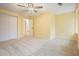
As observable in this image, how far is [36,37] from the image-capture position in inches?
87.9

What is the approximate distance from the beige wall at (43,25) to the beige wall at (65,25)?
0.43 feet

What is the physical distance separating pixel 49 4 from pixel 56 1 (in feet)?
0.47

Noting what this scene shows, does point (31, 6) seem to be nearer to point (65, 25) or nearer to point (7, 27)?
point (7, 27)

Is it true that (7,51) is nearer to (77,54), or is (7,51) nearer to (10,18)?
(10,18)

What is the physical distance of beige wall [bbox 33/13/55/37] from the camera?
2.23 metres

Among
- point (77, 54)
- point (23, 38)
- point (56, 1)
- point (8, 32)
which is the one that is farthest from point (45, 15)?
point (77, 54)

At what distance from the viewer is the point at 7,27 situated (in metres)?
2.12

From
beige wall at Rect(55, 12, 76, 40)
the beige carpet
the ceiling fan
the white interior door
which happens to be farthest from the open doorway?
beige wall at Rect(55, 12, 76, 40)

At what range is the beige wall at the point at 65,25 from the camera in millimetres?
2141

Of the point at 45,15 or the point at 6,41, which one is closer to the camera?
the point at 6,41

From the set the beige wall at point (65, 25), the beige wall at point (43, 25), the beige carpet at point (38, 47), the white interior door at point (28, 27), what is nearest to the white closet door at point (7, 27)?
the beige carpet at point (38, 47)

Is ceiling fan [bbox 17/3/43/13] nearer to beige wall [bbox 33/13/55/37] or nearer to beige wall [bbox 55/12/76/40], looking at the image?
beige wall [bbox 33/13/55/37]

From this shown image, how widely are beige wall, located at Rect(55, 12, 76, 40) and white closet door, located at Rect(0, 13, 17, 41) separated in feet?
2.85

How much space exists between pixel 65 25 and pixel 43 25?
1.49 feet
